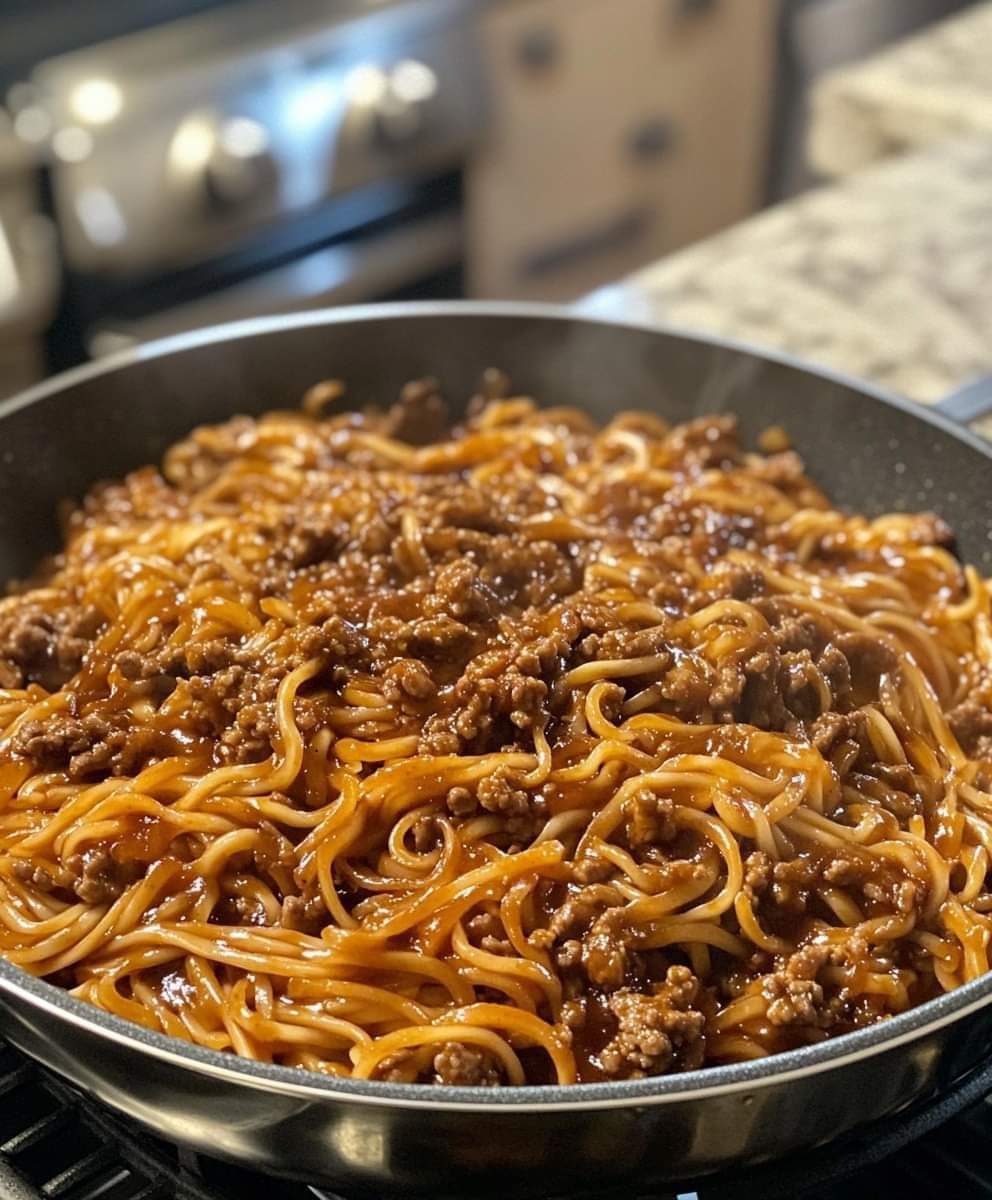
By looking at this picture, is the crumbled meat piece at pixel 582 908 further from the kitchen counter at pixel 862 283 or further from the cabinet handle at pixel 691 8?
the cabinet handle at pixel 691 8

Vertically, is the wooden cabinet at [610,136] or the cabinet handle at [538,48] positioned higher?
the cabinet handle at [538,48]

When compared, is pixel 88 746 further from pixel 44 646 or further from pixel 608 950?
pixel 608 950

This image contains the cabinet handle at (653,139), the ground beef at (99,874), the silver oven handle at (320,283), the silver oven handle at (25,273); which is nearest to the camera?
the ground beef at (99,874)

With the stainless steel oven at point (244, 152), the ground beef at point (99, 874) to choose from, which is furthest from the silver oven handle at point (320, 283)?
the ground beef at point (99, 874)

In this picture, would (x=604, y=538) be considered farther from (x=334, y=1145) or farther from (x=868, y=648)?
(x=334, y=1145)

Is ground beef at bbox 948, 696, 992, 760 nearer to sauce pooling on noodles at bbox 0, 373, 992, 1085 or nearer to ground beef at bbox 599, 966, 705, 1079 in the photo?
sauce pooling on noodles at bbox 0, 373, 992, 1085

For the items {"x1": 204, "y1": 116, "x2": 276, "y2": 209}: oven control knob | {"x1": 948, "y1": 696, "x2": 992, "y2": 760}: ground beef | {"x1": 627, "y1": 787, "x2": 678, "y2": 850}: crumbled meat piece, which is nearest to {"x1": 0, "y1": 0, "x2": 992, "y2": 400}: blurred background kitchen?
{"x1": 204, "y1": 116, "x2": 276, "y2": 209}: oven control knob

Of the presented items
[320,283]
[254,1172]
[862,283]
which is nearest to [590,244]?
[320,283]
